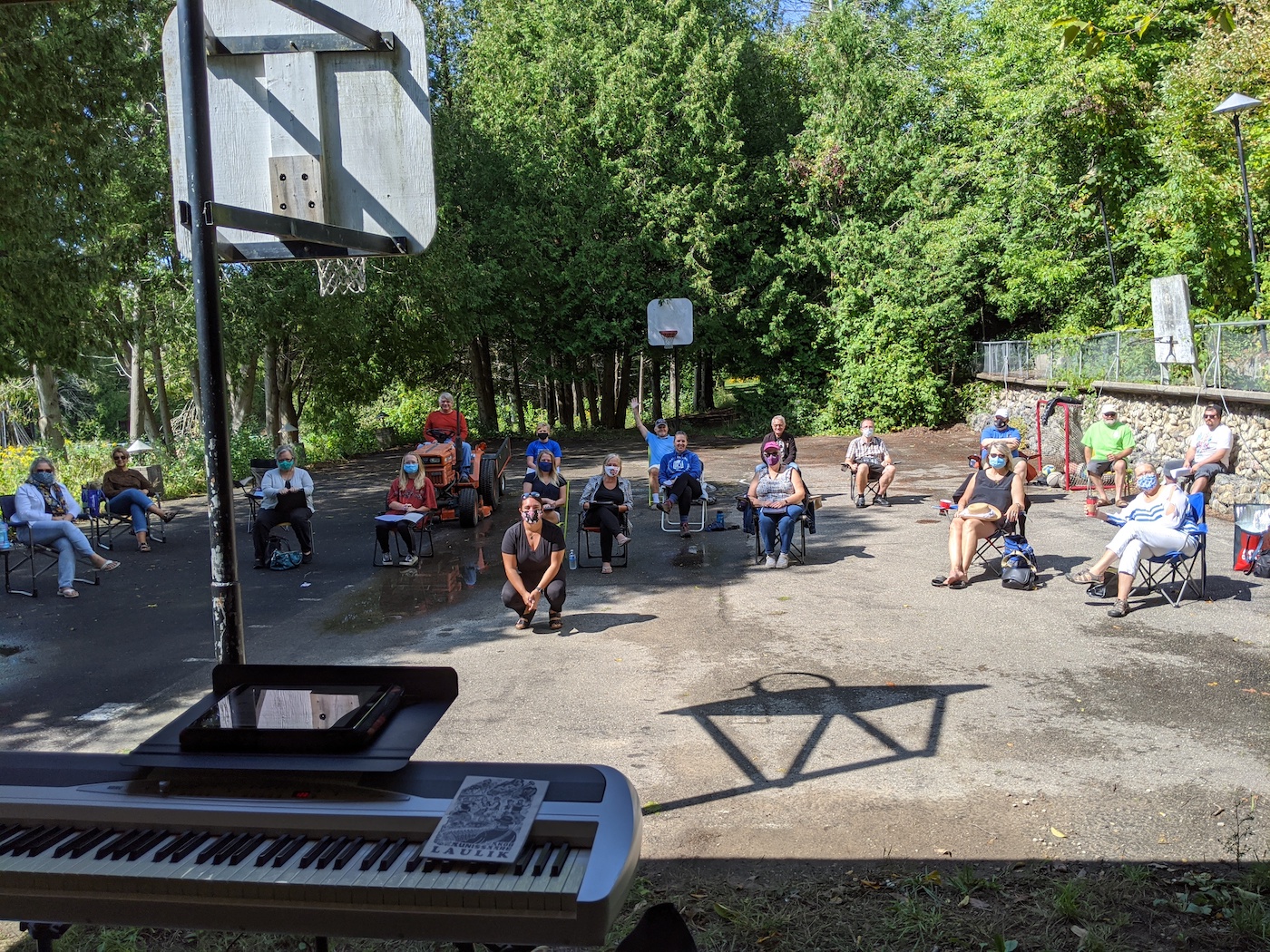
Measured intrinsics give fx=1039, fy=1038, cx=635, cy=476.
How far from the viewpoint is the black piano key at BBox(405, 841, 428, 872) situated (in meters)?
Result: 2.03

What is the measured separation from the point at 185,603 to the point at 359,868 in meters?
8.66

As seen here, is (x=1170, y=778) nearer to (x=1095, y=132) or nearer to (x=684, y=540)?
(x=684, y=540)

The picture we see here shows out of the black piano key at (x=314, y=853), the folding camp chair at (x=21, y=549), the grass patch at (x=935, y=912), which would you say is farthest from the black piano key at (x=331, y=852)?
the folding camp chair at (x=21, y=549)

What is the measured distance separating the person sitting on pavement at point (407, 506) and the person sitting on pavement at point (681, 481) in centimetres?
284

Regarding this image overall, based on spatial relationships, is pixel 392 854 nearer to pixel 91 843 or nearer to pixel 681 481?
pixel 91 843

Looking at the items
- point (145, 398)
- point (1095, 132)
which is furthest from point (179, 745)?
point (145, 398)

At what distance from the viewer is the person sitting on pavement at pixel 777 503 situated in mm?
10797

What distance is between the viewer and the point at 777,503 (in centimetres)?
1090

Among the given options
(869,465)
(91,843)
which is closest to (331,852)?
(91,843)

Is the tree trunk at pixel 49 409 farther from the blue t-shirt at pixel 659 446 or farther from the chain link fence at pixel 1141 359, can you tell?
the chain link fence at pixel 1141 359

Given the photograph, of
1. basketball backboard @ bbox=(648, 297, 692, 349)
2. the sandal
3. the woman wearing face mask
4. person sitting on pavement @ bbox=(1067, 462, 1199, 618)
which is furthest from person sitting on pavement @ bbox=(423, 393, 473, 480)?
basketball backboard @ bbox=(648, 297, 692, 349)

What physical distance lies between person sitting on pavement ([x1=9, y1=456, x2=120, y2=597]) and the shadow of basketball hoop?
280 inches

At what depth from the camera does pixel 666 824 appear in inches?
190

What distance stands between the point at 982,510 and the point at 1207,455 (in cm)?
466
